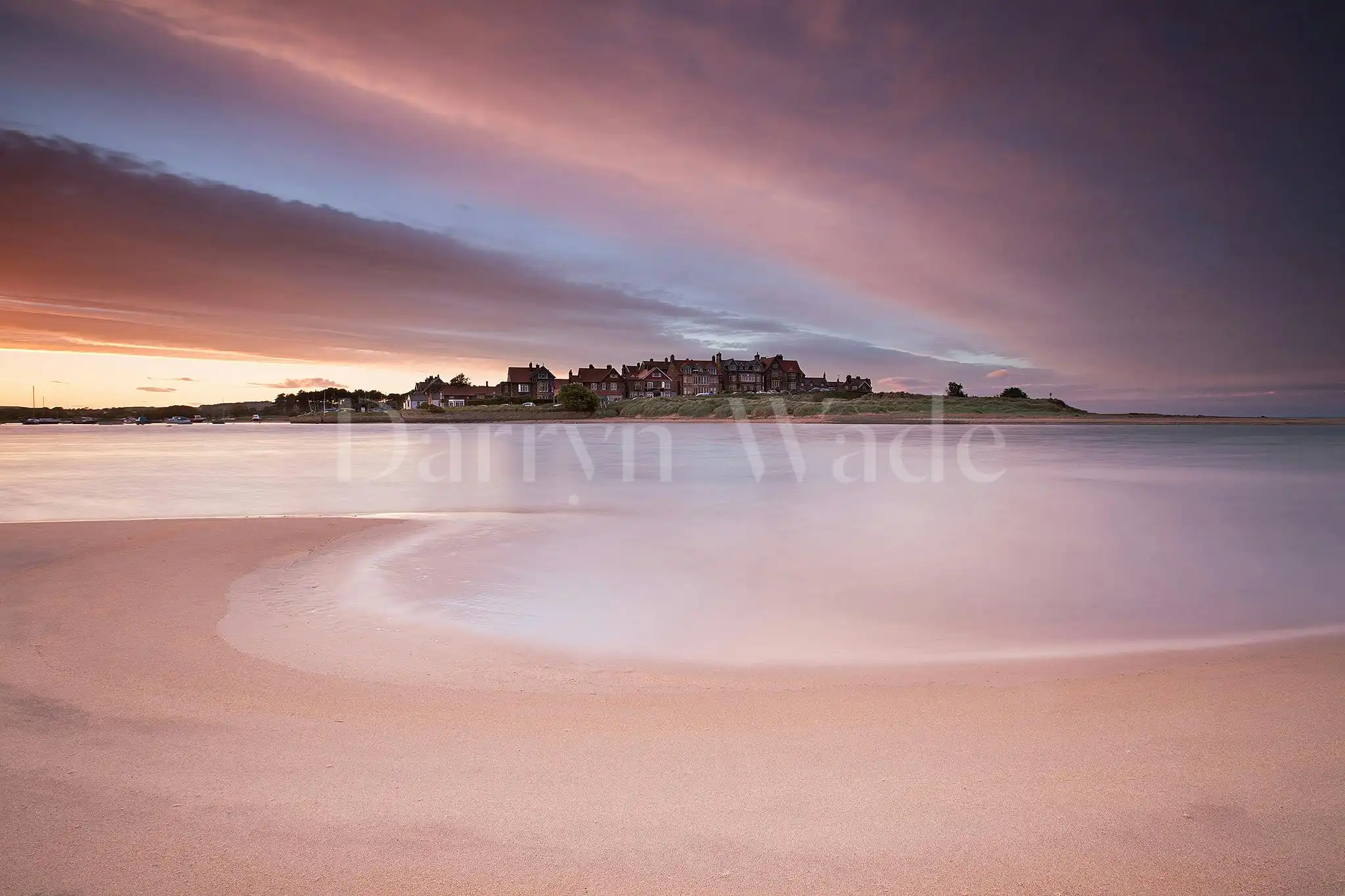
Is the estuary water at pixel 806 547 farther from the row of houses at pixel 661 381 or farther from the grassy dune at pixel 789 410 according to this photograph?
the row of houses at pixel 661 381

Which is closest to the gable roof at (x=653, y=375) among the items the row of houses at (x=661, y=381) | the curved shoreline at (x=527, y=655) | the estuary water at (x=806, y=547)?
the row of houses at (x=661, y=381)

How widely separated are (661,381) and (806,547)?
103m

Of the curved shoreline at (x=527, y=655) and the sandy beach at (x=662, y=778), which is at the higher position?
the sandy beach at (x=662, y=778)

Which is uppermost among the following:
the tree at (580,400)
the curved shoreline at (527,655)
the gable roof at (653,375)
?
the gable roof at (653,375)

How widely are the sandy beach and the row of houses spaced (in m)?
103

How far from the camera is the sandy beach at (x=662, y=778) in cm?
244

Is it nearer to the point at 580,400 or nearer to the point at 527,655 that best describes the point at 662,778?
the point at 527,655

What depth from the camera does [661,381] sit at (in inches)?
4407

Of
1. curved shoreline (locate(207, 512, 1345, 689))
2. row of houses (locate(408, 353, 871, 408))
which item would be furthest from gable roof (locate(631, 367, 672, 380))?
curved shoreline (locate(207, 512, 1345, 689))

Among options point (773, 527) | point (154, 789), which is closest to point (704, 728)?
point (154, 789)

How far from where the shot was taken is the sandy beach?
8.00 feet

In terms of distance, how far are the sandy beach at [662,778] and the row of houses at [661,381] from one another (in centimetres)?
10346

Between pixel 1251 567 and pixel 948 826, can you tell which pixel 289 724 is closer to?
pixel 948 826

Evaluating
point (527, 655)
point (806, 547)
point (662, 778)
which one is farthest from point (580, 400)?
point (662, 778)
